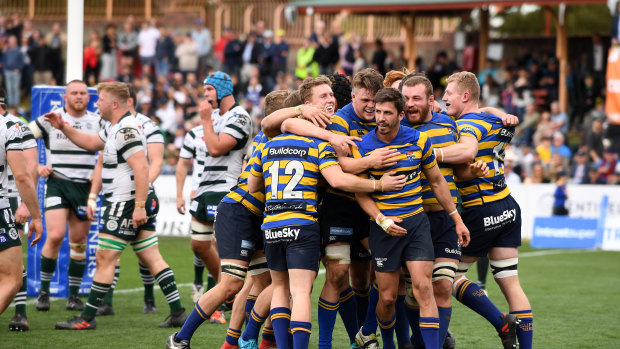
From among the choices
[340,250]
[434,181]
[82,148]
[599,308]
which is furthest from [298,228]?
[599,308]

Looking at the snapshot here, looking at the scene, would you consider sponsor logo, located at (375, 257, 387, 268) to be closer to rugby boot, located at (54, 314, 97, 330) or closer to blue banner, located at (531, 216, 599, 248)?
rugby boot, located at (54, 314, 97, 330)

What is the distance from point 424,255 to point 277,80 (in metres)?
19.6

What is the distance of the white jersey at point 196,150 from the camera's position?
1004cm

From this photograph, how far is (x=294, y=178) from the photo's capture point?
23.0ft

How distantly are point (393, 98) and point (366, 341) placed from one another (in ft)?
7.03

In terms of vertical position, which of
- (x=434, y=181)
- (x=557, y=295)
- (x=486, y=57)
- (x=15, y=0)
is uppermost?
(x=15, y=0)

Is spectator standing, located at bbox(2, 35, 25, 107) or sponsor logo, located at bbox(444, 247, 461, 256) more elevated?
spectator standing, located at bbox(2, 35, 25, 107)

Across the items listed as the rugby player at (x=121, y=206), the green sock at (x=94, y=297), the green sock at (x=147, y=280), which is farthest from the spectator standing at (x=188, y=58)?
the green sock at (x=94, y=297)

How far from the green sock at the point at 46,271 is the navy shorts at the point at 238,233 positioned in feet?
11.1

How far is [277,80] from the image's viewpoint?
86.3ft

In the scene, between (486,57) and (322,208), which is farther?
(486,57)

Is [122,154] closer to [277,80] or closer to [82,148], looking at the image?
[82,148]

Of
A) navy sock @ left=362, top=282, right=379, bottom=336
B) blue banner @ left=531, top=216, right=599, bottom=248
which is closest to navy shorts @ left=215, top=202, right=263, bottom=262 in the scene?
navy sock @ left=362, top=282, right=379, bottom=336

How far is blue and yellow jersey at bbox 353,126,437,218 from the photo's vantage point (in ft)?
22.8
